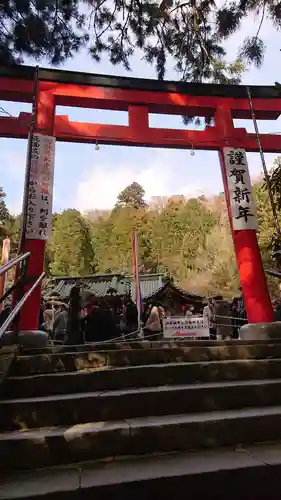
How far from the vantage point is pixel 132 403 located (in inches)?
99.3

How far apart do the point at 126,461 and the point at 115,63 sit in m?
7.17

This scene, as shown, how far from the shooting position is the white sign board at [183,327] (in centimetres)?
690

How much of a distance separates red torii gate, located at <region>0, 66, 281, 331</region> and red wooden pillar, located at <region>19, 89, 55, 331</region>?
2 cm

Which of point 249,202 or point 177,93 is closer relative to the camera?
point 249,202

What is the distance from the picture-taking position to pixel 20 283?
3582mm

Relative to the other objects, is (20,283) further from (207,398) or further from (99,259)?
(99,259)

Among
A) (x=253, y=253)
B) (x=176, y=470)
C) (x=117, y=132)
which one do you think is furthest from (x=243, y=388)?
(x=117, y=132)

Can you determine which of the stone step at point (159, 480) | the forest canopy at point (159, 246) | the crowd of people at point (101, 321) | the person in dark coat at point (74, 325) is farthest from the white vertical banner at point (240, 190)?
the forest canopy at point (159, 246)

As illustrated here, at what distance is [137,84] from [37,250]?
3933mm

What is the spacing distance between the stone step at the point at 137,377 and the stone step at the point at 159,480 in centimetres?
74

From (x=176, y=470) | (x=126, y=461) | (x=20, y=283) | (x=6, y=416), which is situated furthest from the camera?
(x=20, y=283)

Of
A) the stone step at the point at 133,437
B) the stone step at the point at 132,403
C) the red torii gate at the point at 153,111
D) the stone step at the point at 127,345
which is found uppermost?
the red torii gate at the point at 153,111

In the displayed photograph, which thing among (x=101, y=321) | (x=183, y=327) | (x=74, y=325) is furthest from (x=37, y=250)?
(x=183, y=327)

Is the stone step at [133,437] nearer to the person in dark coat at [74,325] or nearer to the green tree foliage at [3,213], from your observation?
the person in dark coat at [74,325]
